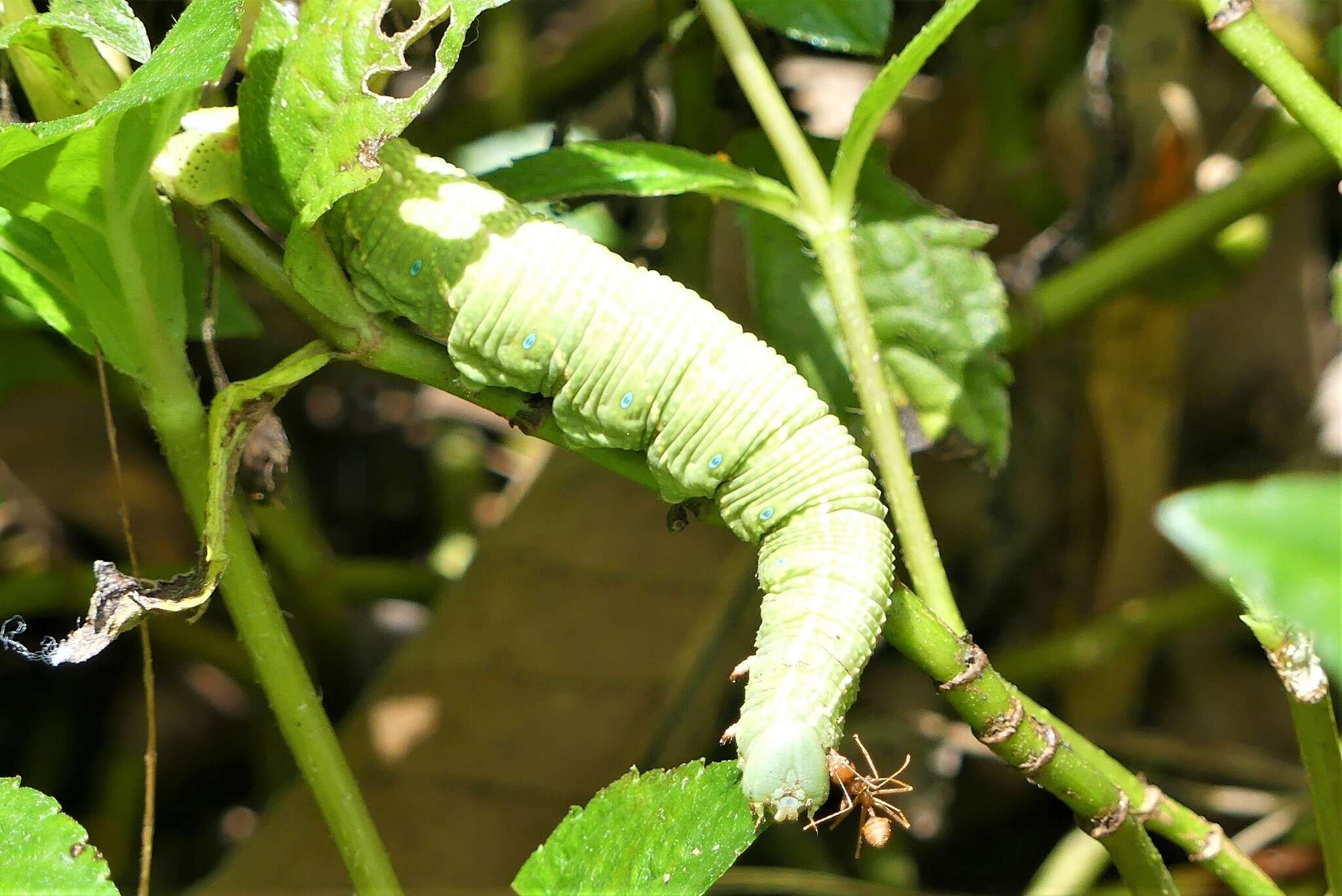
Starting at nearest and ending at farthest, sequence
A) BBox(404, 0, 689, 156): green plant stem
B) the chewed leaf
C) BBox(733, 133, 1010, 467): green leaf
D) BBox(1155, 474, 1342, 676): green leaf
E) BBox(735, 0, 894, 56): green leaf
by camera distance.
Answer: BBox(1155, 474, 1342, 676): green leaf
the chewed leaf
BBox(735, 0, 894, 56): green leaf
BBox(733, 133, 1010, 467): green leaf
BBox(404, 0, 689, 156): green plant stem

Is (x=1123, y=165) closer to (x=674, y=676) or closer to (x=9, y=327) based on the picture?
(x=674, y=676)

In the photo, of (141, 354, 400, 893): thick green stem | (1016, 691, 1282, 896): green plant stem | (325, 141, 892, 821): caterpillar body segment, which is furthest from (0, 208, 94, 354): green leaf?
(1016, 691, 1282, 896): green plant stem

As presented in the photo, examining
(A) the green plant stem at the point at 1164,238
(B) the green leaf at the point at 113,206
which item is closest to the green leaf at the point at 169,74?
(B) the green leaf at the point at 113,206

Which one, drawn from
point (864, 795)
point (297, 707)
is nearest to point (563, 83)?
point (297, 707)

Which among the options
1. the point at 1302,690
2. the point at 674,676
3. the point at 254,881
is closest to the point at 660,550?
the point at 674,676

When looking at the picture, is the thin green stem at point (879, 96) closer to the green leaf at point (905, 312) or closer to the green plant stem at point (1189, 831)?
the green leaf at point (905, 312)

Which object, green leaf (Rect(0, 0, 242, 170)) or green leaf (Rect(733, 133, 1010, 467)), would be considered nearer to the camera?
green leaf (Rect(0, 0, 242, 170))

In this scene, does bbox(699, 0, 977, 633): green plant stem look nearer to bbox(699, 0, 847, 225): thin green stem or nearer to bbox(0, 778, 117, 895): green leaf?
bbox(699, 0, 847, 225): thin green stem
